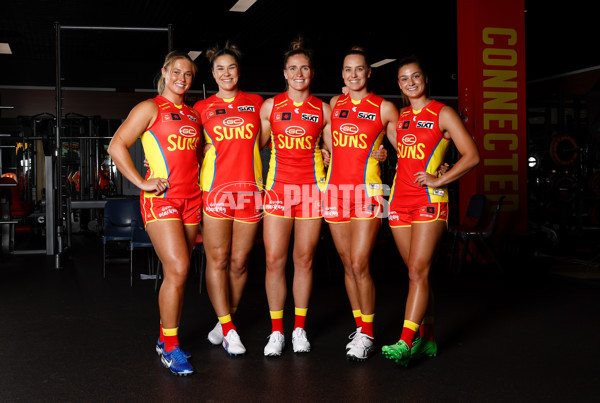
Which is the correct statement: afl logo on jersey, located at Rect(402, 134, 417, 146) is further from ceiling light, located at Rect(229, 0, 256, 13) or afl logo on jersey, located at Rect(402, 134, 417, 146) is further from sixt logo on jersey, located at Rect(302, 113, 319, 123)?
ceiling light, located at Rect(229, 0, 256, 13)

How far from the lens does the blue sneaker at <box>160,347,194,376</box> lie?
Answer: 106 inches

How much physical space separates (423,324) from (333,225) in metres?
0.68

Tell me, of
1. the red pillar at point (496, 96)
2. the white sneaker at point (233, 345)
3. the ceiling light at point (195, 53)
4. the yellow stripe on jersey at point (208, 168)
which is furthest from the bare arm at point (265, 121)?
the ceiling light at point (195, 53)

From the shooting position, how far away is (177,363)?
8.89ft

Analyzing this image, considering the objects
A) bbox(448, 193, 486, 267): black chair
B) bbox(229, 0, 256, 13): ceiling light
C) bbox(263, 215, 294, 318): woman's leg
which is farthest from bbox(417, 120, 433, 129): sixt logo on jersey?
bbox(229, 0, 256, 13): ceiling light

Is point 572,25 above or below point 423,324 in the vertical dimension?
above

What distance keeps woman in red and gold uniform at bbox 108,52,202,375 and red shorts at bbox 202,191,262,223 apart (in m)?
0.13

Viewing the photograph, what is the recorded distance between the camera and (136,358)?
297 cm

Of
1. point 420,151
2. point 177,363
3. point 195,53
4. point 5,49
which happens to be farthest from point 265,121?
point 5,49

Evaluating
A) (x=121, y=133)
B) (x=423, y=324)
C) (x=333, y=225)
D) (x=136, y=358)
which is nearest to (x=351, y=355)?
(x=423, y=324)

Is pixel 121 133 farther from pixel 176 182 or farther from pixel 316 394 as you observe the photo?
pixel 316 394

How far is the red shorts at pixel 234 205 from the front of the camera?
114 inches

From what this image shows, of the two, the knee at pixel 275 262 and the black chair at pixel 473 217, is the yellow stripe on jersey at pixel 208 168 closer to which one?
the knee at pixel 275 262

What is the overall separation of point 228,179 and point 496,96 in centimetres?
426
